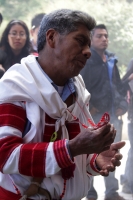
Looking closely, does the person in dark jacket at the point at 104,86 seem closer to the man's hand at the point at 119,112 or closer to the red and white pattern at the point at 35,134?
the man's hand at the point at 119,112

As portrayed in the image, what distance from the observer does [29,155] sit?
172cm

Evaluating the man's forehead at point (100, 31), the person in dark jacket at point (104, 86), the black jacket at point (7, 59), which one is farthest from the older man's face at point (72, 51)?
the man's forehead at point (100, 31)

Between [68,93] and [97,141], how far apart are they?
0.37 m

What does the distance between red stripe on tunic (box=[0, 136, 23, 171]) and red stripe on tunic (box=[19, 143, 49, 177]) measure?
40 millimetres

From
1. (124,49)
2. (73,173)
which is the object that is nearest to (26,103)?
(73,173)

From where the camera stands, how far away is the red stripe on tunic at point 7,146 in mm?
1730

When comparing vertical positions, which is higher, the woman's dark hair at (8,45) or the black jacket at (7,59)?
the woman's dark hair at (8,45)

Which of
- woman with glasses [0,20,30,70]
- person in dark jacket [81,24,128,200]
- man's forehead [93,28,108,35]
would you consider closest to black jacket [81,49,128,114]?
person in dark jacket [81,24,128,200]

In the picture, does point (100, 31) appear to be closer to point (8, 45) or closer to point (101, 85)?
point (101, 85)

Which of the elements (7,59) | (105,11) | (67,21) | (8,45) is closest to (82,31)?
(67,21)

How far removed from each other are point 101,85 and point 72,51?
104 inches

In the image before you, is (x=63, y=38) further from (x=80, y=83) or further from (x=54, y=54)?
(x=80, y=83)

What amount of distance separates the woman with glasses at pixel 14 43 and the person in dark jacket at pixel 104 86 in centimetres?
65

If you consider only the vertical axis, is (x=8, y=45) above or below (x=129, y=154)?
above
